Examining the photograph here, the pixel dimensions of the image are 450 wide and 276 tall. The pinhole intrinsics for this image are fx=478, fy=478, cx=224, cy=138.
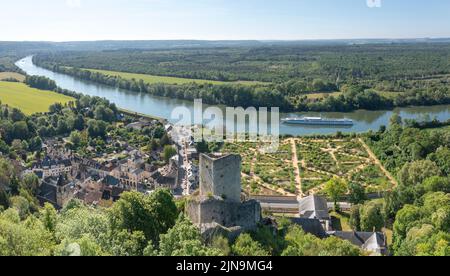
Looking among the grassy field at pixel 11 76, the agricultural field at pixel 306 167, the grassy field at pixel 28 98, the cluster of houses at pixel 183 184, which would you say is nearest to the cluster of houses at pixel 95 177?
the cluster of houses at pixel 183 184

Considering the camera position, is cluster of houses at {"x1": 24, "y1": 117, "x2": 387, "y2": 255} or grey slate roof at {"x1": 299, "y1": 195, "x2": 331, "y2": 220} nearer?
cluster of houses at {"x1": 24, "y1": 117, "x2": 387, "y2": 255}

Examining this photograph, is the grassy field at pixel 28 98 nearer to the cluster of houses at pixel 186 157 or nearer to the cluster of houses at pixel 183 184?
the cluster of houses at pixel 183 184

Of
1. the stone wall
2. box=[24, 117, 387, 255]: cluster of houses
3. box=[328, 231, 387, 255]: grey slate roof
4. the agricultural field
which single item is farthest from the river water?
the stone wall

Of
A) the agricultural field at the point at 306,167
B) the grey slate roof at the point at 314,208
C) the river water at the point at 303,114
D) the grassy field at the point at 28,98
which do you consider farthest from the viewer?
the grassy field at the point at 28,98

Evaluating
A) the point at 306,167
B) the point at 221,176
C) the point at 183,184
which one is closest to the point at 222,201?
the point at 221,176

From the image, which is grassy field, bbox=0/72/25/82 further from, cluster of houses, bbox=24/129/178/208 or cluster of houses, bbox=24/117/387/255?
cluster of houses, bbox=24/129/178/208

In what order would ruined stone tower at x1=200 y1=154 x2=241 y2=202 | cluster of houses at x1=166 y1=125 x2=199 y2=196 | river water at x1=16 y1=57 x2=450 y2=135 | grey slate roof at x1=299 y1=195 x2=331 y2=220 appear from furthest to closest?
river water at x1=16 y1=57 x2=450 y2=135 → cluster of houses at x1=166 y1=125 x2=199 y2=196 → grey slate roof at x1=299 y1=195 x2=331 y2=220 → ruined stone tower at x1=200 y1=154 x2=241 y2=202

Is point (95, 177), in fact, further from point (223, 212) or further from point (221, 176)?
point (223, 212)
